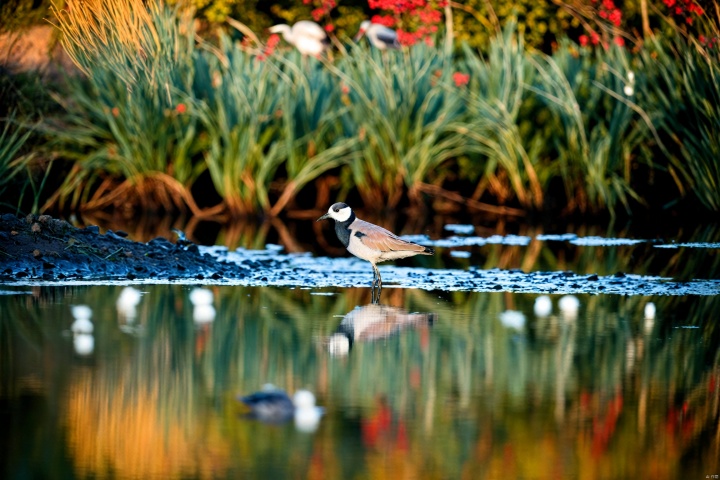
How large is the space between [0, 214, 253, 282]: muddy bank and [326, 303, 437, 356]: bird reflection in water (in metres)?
2.16

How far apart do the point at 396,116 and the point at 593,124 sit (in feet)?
8.34

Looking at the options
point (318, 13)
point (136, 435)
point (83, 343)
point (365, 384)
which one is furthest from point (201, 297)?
point (318, 13)

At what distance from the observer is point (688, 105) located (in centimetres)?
1539

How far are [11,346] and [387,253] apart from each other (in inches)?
134

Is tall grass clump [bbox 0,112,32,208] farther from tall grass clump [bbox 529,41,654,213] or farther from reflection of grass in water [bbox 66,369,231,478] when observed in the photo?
tall grass clump [bbox 529,41,654,213]

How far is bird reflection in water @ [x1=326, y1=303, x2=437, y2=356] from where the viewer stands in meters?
7.77

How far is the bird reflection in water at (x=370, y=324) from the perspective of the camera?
25.5 ft

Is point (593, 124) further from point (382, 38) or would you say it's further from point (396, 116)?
point (382, 38)

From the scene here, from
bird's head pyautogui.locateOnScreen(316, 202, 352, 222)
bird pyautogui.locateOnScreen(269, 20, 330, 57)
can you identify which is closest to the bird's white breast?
bird's head pyautogui.locateOnScreen(316, 202, 352, 222)

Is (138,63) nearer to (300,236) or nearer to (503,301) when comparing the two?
(300,236)

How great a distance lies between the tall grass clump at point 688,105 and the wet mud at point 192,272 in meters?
4.42

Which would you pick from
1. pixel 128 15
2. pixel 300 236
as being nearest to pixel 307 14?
pixel 300 236

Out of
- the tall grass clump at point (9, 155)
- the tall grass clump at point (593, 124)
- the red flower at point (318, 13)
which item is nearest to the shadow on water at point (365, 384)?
the tall grass clump at point (9, 155)

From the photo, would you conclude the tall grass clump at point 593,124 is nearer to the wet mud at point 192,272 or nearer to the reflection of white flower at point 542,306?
the wet mud at point 192,272
